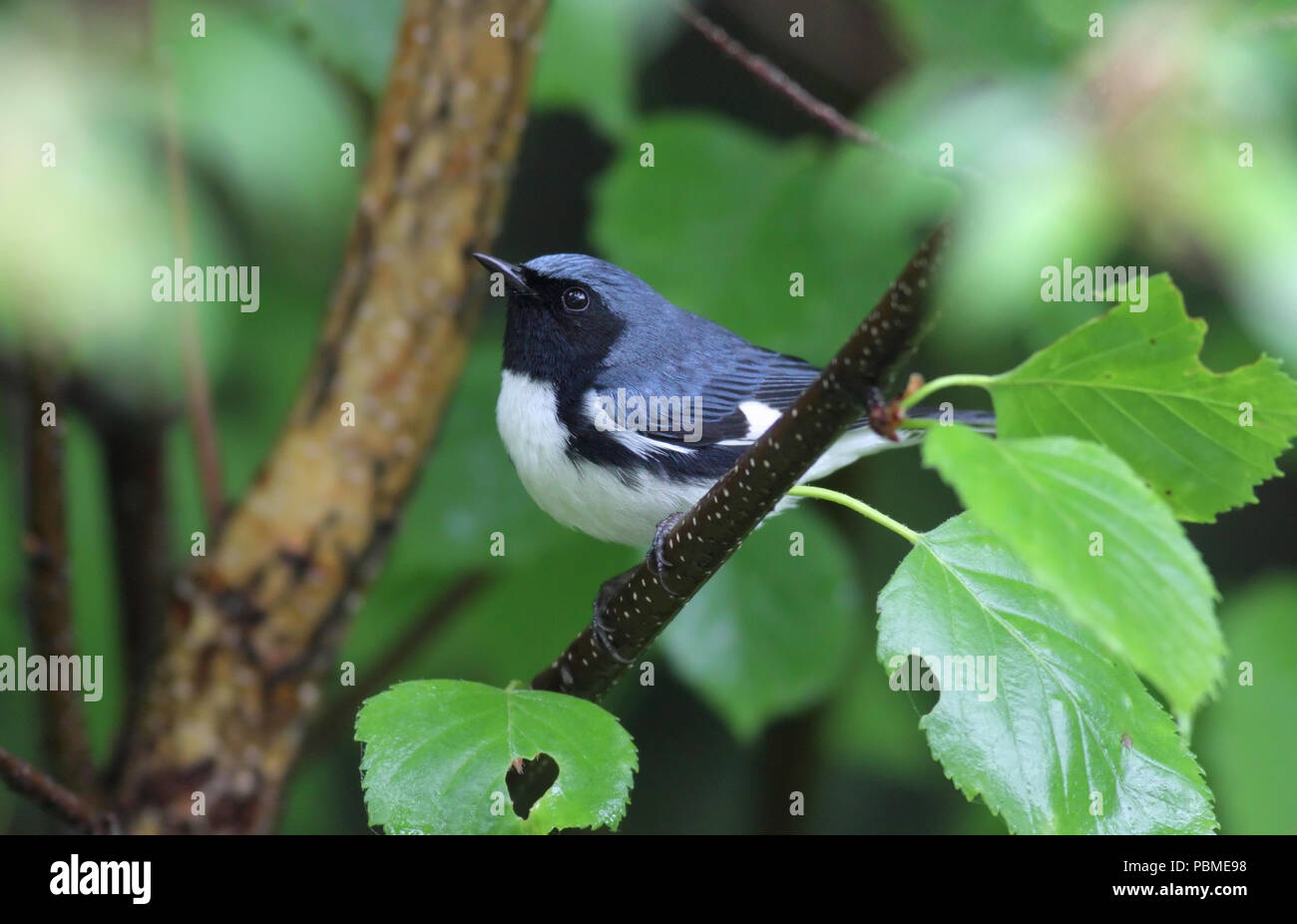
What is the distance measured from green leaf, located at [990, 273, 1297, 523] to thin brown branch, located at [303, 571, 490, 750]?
1.50 metres

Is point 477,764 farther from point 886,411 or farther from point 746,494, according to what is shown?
point 886,411

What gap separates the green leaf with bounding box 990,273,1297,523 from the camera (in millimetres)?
1011

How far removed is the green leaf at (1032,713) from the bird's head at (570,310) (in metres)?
1.23

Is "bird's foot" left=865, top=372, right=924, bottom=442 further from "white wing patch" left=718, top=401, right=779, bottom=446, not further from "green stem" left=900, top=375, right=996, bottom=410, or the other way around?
"white wing patch" left=718, top=401, right=779, bottom=446

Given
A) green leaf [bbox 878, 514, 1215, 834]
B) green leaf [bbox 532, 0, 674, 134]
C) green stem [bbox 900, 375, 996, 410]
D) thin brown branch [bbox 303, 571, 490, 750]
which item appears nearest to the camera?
green stem [bbox 900, 375, 996, 410]

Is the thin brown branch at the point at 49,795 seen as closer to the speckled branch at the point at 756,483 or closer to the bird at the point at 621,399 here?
the speckled branch at the point at 756,483

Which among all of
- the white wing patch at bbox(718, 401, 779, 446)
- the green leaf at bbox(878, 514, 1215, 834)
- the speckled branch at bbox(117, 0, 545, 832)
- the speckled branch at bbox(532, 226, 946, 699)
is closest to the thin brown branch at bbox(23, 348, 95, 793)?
the speckled branch at bbox(117, 0, 545, 832)

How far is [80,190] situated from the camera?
1336 mm

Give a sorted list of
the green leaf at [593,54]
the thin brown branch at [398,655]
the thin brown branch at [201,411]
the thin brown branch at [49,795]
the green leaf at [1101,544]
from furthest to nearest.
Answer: the thin brown branch at [398,655] → the green leaf at [593,54] → the thin brown branch at [201,411] → the thin brown branch at [49,795] → the green leaf at [1101,544]

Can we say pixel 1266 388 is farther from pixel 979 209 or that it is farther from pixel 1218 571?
pixel 1218 571

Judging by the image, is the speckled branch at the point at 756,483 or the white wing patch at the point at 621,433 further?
the white wing patch at the point at 621,433

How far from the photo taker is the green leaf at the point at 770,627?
7.08ft

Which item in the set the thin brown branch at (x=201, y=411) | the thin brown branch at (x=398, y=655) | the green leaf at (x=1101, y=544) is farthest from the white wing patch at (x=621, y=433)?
the green leaf at (x=1101, y=544)

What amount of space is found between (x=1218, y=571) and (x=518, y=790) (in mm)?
2291
